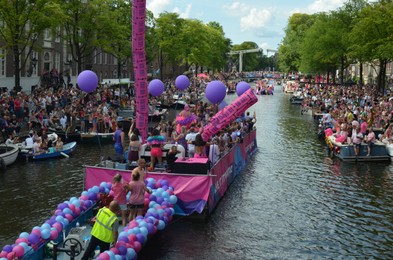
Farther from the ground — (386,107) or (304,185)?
(386,107)

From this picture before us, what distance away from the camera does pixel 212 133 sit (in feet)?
60.0

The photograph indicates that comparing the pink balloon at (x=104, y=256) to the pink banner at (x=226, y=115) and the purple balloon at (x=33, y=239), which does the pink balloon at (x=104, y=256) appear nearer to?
the purple balloon at (x=33, y=239)

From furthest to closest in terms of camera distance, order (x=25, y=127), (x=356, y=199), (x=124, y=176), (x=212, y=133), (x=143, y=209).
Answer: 1. (x=25, y=127)
2. (x=212, y=133)
3. (x=356, y=199)
4. (x=124, y=176)
5. (x=143, y=209)

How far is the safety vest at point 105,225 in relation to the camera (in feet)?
31.0

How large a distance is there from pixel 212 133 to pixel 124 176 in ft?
17.1

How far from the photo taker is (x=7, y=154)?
20.5 m

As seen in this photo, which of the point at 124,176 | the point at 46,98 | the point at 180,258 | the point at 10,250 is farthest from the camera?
the point at 46,98

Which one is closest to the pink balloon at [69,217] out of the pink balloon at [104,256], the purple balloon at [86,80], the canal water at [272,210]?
the canal water at [272,210]

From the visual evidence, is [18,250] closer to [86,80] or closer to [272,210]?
[272,210]

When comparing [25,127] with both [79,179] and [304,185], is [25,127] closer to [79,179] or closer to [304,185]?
[79,179]

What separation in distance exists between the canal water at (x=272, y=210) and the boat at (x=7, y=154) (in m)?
0.38

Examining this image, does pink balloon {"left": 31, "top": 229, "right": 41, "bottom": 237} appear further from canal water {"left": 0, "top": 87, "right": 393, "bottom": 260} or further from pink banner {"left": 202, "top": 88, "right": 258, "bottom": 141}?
pink banner {"left": 202, "top": 88, "right": 258, "bottom": 141}

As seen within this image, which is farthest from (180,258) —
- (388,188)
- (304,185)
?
(388,188)

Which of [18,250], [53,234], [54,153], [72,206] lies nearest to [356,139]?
[54,153]
